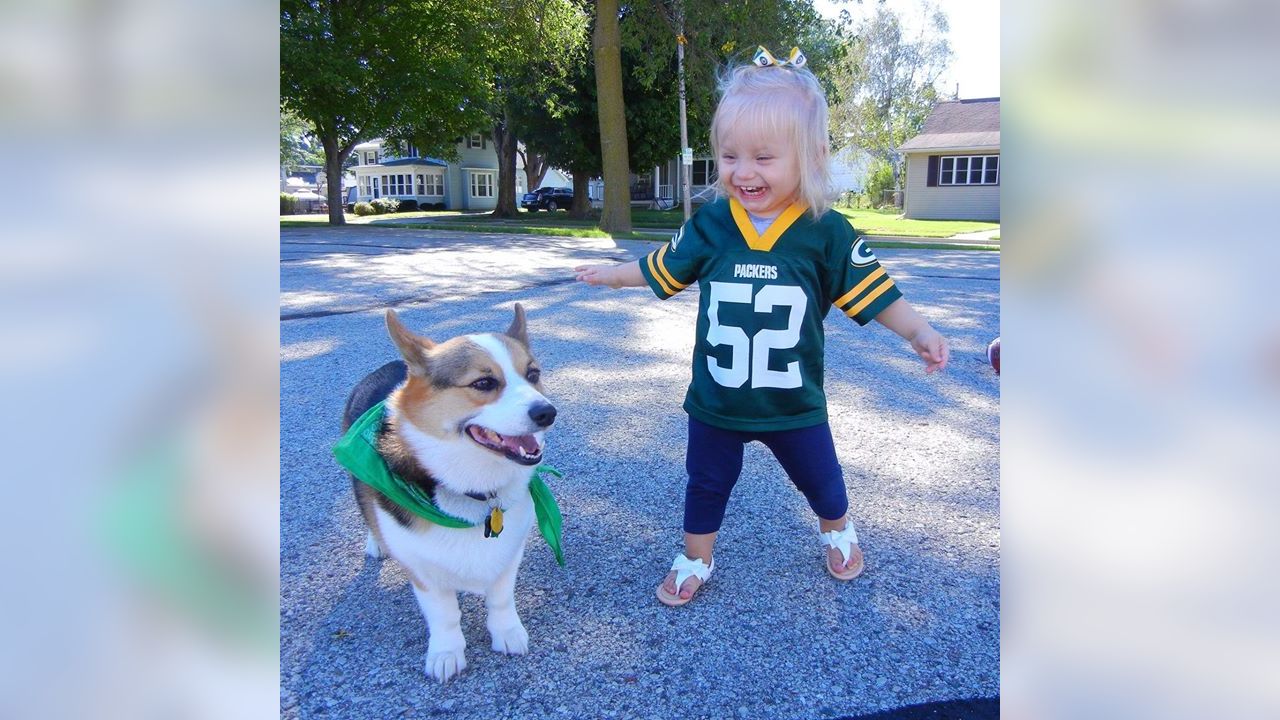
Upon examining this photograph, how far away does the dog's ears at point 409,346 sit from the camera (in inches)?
100

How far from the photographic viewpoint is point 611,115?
2028 cm

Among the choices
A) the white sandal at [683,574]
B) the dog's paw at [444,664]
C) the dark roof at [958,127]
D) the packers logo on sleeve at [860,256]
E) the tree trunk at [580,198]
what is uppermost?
the dark roof at [958,127]

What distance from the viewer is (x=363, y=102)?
83.4ft

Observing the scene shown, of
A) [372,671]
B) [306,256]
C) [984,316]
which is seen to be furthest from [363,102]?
[372,671]

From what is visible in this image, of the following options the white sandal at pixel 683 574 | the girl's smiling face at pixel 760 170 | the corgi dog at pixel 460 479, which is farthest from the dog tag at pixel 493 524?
the girl's smiling face at pixel 760 170

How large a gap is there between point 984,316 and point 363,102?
2277cm

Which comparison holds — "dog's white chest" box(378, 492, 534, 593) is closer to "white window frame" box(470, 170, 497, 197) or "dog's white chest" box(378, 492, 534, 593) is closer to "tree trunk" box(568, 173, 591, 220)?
"tree trunk" box(568, 173, 591, 220)

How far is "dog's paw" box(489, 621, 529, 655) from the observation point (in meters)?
2.50

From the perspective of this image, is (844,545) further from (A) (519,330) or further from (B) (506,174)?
(B) (506,174)

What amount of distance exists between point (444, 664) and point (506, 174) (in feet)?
117

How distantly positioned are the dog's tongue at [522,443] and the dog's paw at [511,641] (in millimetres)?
595

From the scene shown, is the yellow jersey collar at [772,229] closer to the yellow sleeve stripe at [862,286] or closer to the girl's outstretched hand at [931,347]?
the yellow sleeve stripe at [862,286]

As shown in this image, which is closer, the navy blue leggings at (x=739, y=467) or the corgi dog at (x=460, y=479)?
the corgi dog at (x=460, y=479)

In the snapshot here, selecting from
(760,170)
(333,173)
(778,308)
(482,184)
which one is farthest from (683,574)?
(482,184)
